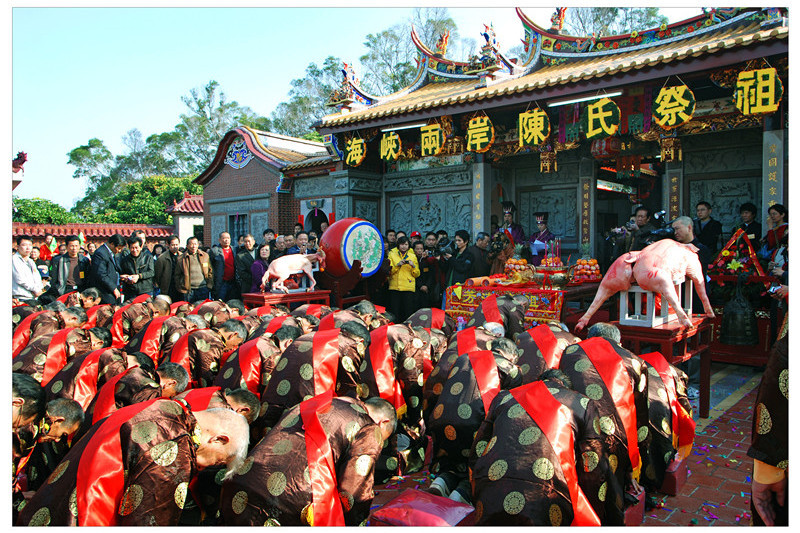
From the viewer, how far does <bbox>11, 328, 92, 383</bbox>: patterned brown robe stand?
410 cm

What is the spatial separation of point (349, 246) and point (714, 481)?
198 inches

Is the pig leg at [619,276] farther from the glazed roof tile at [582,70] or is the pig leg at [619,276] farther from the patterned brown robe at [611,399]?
the glazed roof tile at [582,70]

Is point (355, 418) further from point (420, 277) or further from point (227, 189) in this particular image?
point (227, 189)

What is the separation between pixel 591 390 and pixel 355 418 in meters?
1.21

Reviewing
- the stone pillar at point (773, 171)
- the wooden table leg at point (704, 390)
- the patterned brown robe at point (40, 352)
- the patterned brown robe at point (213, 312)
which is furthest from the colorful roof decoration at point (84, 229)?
the wooden table leg at point (704, 390)

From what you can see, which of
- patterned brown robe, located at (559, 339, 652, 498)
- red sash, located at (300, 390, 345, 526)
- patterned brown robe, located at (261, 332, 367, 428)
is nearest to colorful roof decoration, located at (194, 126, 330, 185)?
patterned brown robe, located at (261, 332, 367, 428)

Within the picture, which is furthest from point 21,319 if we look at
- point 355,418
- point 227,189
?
point 227,189

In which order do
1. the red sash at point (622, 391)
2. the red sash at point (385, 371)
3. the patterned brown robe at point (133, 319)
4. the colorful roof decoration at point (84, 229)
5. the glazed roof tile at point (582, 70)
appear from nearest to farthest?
the red sash at point (622, 391) → the red sash at point (385, 371) → the patterned brown robe at point (133, 319) → the glazed roof tile at point (582, 70) → the colorful roof decoration at point (84, 229)

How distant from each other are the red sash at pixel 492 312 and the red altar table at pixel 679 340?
1038 mm

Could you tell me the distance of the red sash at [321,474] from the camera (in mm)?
2213

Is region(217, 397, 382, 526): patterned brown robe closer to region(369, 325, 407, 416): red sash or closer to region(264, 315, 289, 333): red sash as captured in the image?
region(369, 325, 407, 416): red sash

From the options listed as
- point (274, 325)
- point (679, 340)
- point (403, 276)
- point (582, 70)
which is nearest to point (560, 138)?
point (582, 70)

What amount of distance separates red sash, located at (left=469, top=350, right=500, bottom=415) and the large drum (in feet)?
14.2

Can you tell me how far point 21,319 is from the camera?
5848mm
